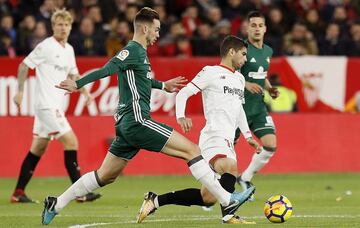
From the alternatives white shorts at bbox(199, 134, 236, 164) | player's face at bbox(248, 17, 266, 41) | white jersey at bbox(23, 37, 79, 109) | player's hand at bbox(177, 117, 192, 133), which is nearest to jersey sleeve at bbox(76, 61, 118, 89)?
player's hand at bbox(177, 117, 192, 133)

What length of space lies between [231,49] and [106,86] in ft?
27.8

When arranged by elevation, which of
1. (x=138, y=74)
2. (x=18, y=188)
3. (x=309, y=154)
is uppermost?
(x=138, y=74)

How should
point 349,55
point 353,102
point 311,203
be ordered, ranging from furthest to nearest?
point 349,55
point 353,102
point 311,203

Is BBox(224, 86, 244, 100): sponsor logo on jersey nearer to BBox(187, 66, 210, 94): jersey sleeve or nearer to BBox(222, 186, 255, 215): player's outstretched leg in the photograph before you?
BBox(187, 66, 210, 94): jersey sleeve

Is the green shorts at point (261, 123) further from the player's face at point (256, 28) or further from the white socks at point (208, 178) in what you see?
the white socks at point (208, 178)

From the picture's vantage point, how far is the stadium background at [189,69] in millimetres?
19859

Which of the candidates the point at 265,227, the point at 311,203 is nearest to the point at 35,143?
the point at 311,203

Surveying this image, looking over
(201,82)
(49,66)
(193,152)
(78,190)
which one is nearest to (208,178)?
(193,152)

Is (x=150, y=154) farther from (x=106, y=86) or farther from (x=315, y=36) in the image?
(x=315, y=36)

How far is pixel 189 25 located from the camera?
23859 mm

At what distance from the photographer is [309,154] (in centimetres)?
2078

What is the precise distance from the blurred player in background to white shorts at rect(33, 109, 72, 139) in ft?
10.9

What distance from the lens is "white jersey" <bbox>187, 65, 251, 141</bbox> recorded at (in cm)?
1220

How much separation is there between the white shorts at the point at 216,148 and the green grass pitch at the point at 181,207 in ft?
2.33
